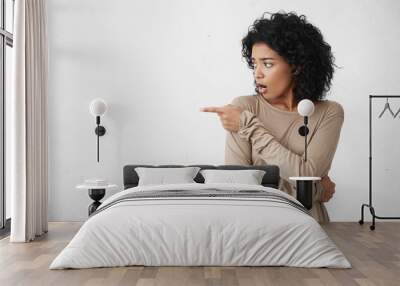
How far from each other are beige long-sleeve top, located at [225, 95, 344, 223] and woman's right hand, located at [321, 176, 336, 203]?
5 cm

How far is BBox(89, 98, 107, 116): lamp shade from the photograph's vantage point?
22.7 feet

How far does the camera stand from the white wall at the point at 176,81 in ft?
23.4

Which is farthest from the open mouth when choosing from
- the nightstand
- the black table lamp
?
the nightstand

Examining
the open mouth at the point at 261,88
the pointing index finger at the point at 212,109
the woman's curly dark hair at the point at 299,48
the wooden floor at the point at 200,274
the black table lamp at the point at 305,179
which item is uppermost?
the woman's curly dark hair at the point at 299,48

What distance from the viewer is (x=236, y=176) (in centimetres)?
650

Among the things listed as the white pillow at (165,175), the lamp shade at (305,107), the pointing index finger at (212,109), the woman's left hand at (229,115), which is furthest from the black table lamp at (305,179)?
the white pillow at (165,175)

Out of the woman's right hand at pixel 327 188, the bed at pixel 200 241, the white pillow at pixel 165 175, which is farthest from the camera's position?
the woman's right hand at pixel 327 188

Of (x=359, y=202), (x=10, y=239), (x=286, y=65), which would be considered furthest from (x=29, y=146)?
(x=359, y=202)

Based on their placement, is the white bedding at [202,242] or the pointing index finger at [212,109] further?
the pointing index finger at [212,109]

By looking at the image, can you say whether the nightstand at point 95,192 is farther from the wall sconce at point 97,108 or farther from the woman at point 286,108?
the woman at point 286,108

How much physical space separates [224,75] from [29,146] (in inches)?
98.7

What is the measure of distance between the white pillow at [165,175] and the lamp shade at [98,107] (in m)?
0.83

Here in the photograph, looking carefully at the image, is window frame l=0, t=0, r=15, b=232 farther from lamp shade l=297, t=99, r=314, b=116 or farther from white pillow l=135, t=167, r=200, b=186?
lamp shade l=297, t=99, r=314, b=116

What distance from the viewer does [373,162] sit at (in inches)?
280
